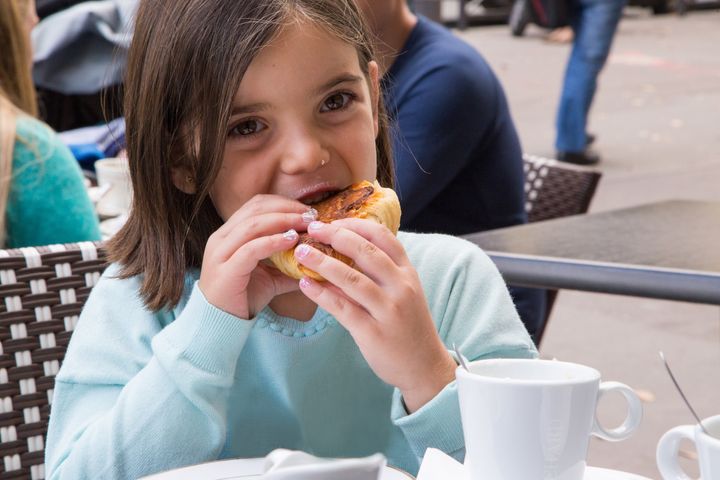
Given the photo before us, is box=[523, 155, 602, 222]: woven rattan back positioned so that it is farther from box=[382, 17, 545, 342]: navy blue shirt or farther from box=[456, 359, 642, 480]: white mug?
box=[456, 359, 642, 480]: white mug

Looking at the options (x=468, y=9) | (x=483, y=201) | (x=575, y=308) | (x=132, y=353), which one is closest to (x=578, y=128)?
(x=575, y=308)

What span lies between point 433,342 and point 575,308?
4.07 meters

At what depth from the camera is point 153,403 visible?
4.66ft

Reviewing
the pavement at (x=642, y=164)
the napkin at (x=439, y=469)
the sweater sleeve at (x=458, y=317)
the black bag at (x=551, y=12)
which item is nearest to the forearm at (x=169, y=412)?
the sweater sleeve at (x=458, y=317)

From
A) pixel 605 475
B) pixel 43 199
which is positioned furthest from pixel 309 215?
pixel 43 199

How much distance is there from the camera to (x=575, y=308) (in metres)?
5.32

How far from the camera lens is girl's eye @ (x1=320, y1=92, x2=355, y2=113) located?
59.8 inches

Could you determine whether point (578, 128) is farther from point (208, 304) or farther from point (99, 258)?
point (208, 304)

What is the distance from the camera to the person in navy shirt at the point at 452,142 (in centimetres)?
283

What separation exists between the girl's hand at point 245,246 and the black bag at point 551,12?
6.64 metres

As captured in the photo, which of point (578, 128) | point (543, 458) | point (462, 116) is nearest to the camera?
point (543, 458)

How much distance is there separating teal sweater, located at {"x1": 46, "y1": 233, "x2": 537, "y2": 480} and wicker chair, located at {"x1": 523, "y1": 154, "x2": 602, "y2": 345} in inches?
45.9

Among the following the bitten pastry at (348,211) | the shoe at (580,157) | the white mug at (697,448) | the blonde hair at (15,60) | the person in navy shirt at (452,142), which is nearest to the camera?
the white mug at (697,448)

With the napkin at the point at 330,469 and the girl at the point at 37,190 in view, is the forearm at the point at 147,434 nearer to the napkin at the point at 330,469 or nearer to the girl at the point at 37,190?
the napkin at the point at 330,469
